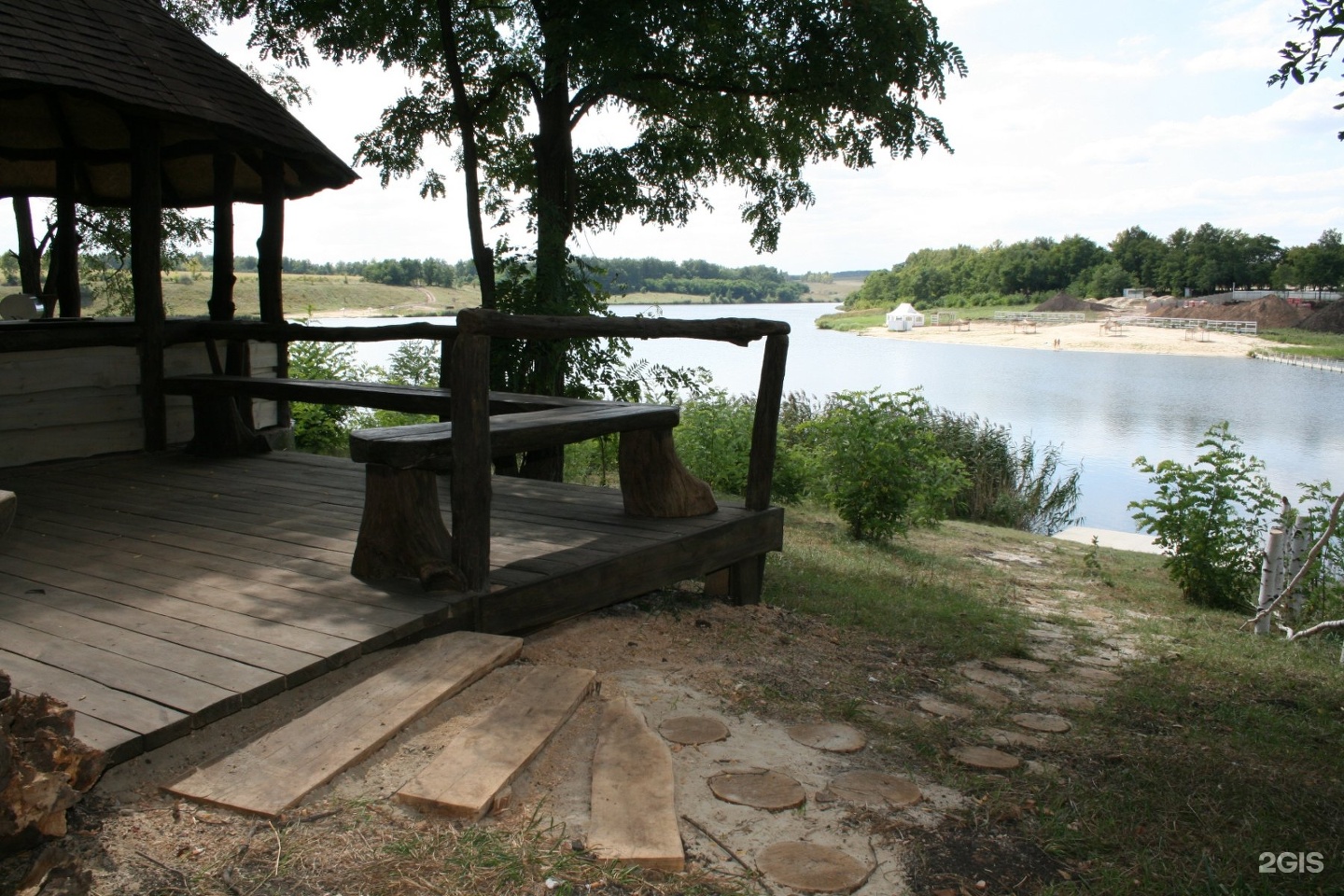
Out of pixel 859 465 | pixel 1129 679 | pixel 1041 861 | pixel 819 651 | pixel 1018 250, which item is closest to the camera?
pixel 1041 861

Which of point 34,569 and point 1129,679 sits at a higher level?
point 34,569

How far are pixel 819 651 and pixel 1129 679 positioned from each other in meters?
1.69

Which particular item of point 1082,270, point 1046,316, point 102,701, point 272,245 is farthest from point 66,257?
point 1082,270

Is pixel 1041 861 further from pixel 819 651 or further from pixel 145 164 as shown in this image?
pixel 145 164

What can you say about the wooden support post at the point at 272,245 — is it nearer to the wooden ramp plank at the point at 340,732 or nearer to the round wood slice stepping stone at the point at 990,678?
the wooden ramp plank at the point at 340,732

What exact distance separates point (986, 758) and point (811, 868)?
3.58 feet

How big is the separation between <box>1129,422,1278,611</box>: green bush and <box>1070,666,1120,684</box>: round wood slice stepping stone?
454 centimetres

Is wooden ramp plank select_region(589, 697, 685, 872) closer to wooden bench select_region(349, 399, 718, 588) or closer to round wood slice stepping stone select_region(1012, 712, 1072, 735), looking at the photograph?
wooden bench select_region(349, 399, 718, 588)

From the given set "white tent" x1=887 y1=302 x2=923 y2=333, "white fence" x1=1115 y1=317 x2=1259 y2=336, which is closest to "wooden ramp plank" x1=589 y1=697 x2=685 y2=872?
"white fence" x1=1115 y1=317 x2=1259 y2=336

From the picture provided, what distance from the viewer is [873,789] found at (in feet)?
9.30

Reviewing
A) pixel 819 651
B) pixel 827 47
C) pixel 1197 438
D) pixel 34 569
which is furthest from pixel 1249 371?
pixel 34 569

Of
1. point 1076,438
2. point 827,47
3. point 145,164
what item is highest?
point 827,47

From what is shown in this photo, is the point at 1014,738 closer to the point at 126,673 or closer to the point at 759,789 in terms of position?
the point at 759,789

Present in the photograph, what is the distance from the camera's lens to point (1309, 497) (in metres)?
8.55
